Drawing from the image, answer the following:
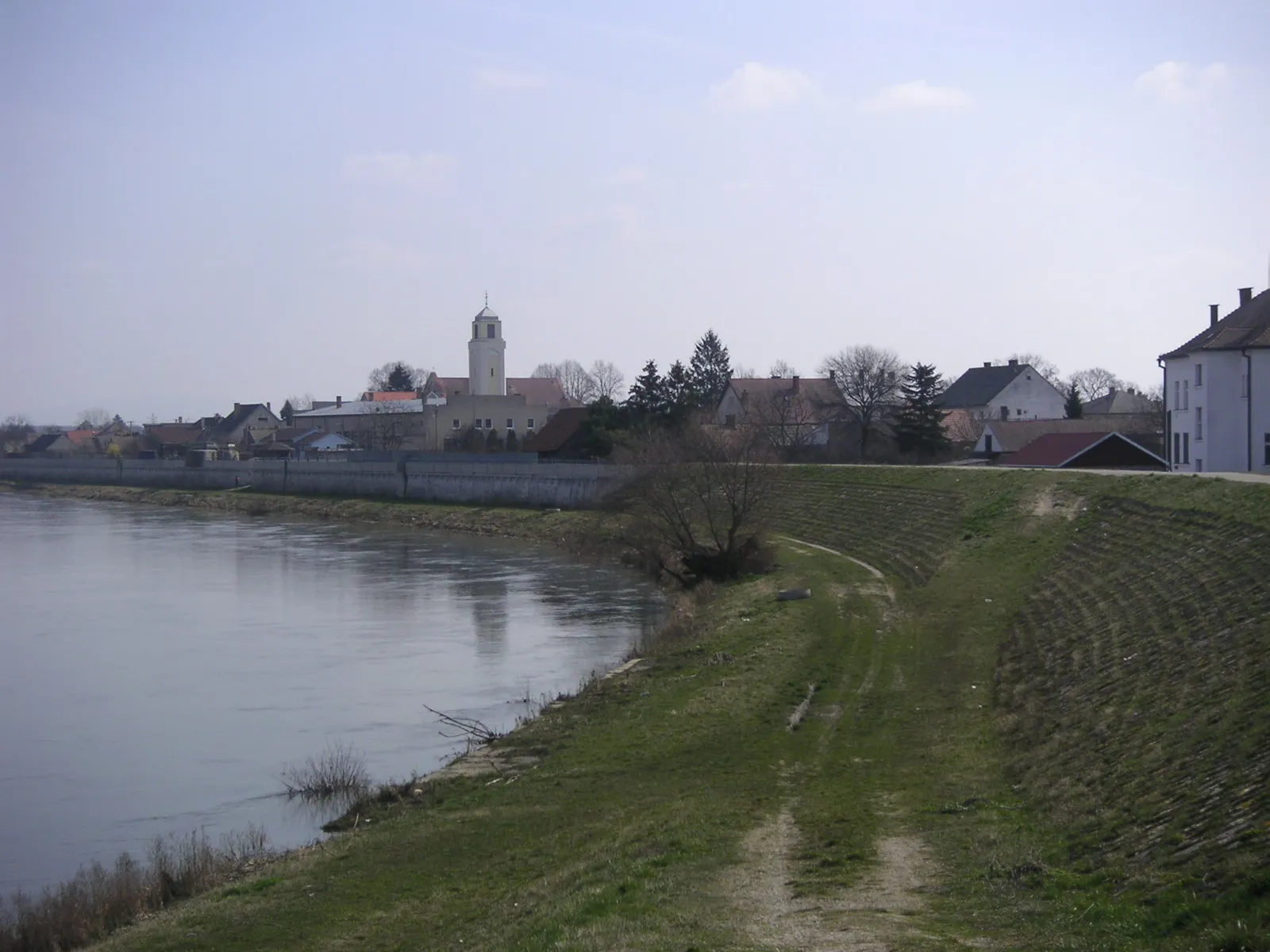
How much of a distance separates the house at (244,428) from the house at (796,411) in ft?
241

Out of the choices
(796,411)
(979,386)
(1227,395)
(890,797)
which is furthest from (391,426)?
(890,797)

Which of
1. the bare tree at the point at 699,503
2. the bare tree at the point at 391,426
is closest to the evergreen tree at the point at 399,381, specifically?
the bare tree at the point at 391,426

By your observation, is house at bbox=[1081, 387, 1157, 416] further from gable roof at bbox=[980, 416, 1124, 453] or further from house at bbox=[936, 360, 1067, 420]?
gable roof at bbox=[980, 416, 1124, 453]

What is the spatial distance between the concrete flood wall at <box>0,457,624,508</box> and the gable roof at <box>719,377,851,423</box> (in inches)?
778

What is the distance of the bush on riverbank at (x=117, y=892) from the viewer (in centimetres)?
1234

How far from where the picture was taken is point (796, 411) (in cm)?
7781

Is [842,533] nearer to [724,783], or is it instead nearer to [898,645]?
[898,645]

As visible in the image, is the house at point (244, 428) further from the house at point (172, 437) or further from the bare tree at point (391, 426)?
the bare tree at point (391, 426)

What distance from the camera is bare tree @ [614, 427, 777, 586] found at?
3759 centimetres

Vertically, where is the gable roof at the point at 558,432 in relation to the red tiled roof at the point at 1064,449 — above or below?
above

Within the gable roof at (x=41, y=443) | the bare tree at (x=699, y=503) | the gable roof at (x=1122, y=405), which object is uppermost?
the gable roof at (x=1122, y=405)

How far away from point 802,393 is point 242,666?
61.3 m

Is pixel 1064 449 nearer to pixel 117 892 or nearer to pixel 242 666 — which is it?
pixel 242 666

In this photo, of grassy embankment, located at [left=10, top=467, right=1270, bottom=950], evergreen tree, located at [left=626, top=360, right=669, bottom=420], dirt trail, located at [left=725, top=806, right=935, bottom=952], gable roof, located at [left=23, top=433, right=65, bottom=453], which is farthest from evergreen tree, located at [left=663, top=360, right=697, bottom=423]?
gable roof, located at [left=23, top=433, right=65, bottom=453]
